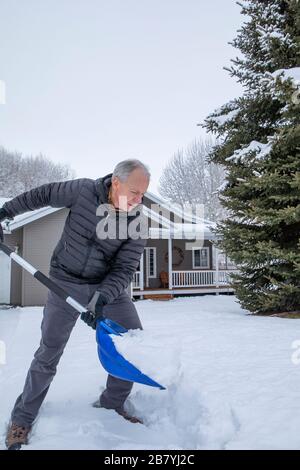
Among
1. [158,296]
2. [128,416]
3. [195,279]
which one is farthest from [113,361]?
[195,279]

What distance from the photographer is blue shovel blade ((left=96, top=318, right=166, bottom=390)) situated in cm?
265

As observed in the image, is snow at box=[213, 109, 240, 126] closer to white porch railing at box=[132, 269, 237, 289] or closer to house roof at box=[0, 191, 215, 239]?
house roof at box=[0, 191, 215, 239]

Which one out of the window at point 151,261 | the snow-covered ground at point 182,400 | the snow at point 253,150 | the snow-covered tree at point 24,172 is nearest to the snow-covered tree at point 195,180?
the snow-covered tree at point 24,172

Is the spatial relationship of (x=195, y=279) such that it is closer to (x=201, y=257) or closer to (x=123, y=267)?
(x=201, y=257)

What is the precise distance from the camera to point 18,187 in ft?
135

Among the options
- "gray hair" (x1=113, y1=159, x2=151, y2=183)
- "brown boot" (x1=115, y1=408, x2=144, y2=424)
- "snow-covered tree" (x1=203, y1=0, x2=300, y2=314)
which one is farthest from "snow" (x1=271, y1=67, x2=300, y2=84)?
"brown boot" (x1=115, y1=408, x2=144, y2=424)

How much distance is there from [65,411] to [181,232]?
602 inches

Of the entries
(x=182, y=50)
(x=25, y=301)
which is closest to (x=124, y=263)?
(x=25, y=301)

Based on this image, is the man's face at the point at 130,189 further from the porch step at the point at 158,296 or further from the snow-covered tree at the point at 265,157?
the porch step at the point at 158,296

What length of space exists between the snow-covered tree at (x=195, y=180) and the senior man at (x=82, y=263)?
34.4 metres

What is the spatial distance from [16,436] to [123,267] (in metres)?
1.38

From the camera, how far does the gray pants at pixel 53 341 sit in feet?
8.57

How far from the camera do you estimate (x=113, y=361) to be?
8.89 feet

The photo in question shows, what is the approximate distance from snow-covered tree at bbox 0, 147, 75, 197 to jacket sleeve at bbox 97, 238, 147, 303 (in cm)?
3933
